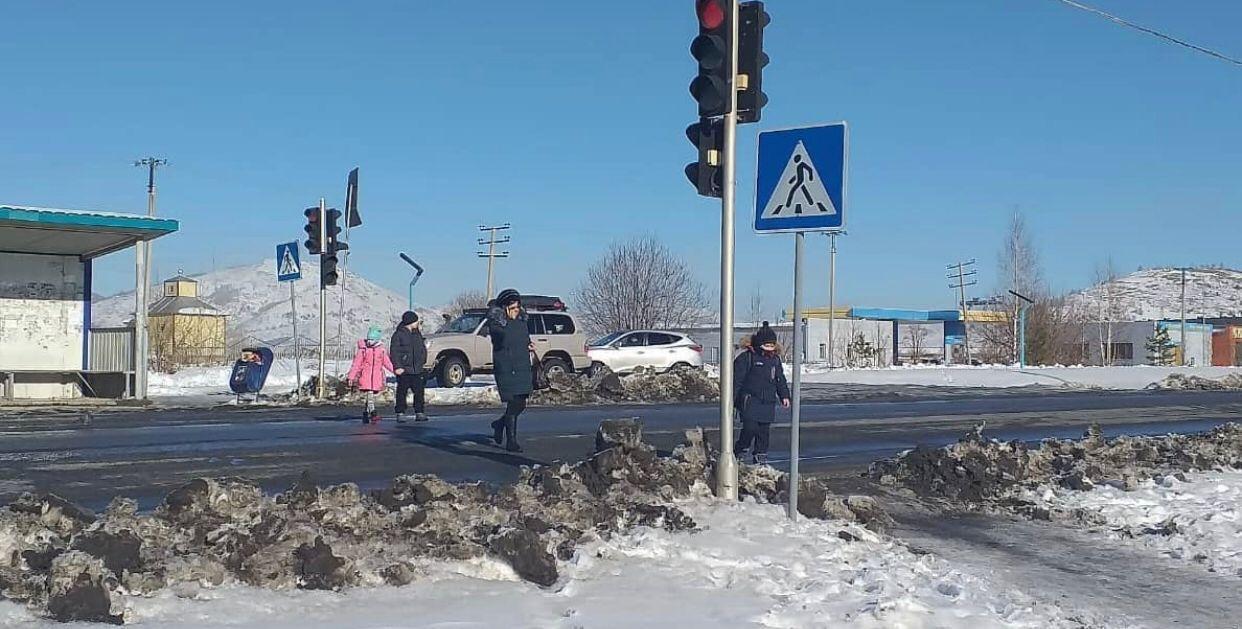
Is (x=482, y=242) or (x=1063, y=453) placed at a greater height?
(x=482, y=242)

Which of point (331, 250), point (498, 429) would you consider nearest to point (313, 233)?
point (331, 250)

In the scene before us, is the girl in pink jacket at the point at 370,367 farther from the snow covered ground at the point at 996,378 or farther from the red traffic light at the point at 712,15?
the snow covered ground at the point at 996,378

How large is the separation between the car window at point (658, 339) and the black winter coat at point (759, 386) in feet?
68.5

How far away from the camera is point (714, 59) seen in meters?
8.16

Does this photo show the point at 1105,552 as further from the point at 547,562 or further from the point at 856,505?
the point at 547,562

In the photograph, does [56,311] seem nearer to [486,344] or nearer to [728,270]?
[486,344]

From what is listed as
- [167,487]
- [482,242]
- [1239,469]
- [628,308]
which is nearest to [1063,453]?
[1239,469]

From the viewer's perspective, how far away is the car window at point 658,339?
107 ft

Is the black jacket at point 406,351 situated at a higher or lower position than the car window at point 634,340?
lower

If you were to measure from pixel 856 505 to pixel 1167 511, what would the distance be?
348 cm

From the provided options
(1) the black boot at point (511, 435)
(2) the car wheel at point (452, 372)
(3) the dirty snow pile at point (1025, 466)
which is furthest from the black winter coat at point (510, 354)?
(2) the car wheel at point (452, 372)

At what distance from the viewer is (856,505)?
859 centimetres

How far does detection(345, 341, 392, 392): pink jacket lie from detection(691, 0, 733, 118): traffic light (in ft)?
32.1

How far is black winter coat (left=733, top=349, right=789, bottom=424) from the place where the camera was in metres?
11.6
